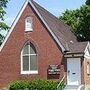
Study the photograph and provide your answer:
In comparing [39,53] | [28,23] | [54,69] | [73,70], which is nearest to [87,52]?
[73,70]

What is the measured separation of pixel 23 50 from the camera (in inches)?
1448

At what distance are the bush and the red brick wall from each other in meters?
1.45

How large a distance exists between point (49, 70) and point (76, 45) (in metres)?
3.79

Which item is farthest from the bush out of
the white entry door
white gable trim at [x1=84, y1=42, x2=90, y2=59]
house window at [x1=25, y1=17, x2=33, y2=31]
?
house window at [x1=25, y1=17, x2=33, y2=31]

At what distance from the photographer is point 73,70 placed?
34.8 meters

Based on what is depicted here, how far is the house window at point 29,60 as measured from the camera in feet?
118

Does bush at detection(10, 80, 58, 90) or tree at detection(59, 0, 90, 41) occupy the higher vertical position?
tree at detection(59, 0, 90, 41)

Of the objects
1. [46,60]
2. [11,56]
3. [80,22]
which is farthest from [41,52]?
[80,22]

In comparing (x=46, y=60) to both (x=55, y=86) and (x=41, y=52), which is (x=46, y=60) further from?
(x=55, y=86)

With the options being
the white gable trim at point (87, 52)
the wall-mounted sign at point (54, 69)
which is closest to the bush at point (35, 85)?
the wall-mounted sign at point (54, 69)

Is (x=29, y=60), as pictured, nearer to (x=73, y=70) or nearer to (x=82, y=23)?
(x=73, y=70)

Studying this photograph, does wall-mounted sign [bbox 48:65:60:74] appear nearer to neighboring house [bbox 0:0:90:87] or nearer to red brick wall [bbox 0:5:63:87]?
neighboring house [bbox 0:0:90:87]

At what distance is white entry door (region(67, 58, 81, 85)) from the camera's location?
113 feet

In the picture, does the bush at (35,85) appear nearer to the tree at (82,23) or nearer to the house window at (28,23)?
the house window at (28,23)
